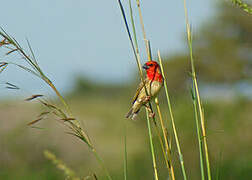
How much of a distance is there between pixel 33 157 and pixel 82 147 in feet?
25.3

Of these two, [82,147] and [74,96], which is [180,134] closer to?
[82,147]

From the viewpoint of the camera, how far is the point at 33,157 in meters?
12.9

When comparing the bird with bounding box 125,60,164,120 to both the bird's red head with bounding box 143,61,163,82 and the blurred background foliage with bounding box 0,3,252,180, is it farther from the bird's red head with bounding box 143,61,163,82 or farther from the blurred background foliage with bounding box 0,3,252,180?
the blurred background foliage with bounding box 0,3,252,180

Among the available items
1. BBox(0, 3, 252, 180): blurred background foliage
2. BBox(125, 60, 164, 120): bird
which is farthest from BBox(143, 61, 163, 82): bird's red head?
BBox(0, 3, 252, 180): blurred background foliage

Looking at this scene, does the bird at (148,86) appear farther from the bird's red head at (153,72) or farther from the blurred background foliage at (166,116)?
the blurred background foliage at (166,116)

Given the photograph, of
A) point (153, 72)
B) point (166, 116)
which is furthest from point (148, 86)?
point (166, 116)

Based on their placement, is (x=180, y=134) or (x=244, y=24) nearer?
(x=180, y=134)

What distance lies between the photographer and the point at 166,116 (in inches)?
789

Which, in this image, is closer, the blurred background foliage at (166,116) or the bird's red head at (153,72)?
the bird's red head at (153,72)

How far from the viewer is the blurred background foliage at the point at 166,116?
40.5ft

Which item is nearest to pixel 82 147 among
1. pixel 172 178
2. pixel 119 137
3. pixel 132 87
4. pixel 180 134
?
pixel 119 137

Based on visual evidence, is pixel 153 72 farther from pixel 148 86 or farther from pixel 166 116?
pixel 166 116

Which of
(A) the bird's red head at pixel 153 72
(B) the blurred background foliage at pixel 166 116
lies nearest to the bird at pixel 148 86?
(A) the bird's red head at pixel 153 72

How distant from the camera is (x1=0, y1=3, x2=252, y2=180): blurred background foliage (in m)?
12.3
